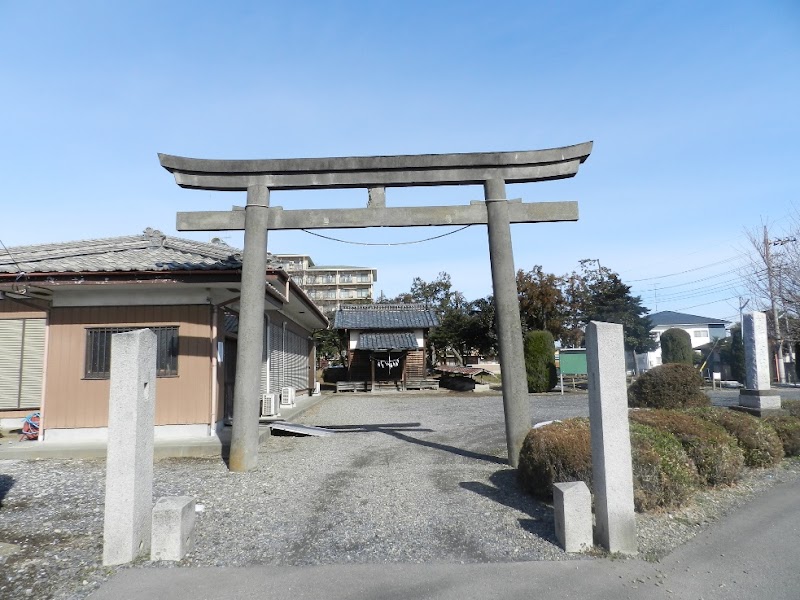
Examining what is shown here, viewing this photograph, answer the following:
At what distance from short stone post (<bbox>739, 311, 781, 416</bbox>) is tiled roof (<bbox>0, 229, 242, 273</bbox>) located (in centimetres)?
1107

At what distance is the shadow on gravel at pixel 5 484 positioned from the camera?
21.0ft

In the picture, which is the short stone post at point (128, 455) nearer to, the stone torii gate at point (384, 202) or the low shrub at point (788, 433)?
the stone torii gate at point (384, 202)

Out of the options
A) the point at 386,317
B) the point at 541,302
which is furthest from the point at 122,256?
the point at 541,302

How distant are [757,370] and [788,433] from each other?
3122mm

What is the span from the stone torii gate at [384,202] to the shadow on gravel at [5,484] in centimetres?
326

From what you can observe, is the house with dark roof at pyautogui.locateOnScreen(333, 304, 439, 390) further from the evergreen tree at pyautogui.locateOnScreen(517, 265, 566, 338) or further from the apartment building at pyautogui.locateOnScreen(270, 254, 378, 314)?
the apartment building at pyautogui.locateOnScreen(270, 254, 378, 314)

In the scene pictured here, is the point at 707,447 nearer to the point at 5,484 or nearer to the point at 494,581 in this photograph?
the point at 494,581

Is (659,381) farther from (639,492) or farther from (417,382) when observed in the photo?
(417,382)

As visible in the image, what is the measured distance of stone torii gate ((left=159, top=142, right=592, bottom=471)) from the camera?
7969mm

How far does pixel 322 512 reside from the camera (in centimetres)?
573

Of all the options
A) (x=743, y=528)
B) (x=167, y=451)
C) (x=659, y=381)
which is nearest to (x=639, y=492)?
(x=743, y=528)

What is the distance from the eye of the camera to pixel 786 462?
8.55 metres

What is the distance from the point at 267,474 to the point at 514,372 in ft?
12.6

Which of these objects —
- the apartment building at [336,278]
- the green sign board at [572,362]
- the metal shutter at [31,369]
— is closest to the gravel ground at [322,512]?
the metal shutter at [31,369]
